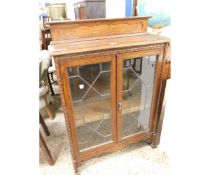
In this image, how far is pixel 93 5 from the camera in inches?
57.5

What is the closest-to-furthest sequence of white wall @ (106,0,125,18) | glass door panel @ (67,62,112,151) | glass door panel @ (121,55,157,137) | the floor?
glass door panel @ (67,62,112,151), glass door panel @ (121,55,157,137), the floor, white wall @ (106,0,125,18)

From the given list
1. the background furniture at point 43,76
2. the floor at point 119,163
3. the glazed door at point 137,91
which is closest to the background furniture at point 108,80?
the glazed door at point 137,91

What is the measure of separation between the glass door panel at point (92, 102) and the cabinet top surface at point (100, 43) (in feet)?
0.37

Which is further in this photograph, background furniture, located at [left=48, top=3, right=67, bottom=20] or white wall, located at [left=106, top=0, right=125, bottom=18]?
background furniture, located at [left=48, top=3, right=67, bottom=20]

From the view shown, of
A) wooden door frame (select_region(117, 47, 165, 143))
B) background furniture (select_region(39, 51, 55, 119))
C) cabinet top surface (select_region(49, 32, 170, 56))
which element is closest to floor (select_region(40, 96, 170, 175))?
wooden door frame (select_region(117, 47, 165, 143))

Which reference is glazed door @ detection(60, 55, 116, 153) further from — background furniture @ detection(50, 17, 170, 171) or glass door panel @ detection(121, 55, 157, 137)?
glass door panel @ detection(121, 55, 157, 137)

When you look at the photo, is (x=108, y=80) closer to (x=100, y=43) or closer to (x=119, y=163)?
(x=100, y=43)

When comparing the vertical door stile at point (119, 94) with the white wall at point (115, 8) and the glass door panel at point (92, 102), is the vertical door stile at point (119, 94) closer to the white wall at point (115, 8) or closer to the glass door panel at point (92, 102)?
the glass door panel at point (92, 102)

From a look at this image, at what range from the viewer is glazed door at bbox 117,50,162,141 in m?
1.17

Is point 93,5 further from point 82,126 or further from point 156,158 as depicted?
point 156,158
